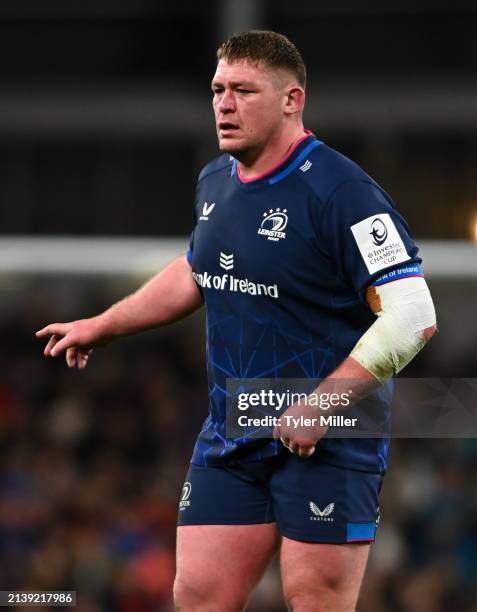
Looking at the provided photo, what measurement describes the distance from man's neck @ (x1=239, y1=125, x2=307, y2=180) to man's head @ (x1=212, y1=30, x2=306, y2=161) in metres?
0.03

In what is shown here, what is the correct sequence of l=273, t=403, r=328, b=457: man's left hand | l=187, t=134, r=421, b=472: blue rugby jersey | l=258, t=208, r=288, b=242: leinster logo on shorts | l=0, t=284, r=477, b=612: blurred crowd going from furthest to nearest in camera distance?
1. l=0, t=284, r=477, b=612: blurred crowd
2. l=258, t=208, r=288, b=242: leinster logo on shorts
3. l=187, t=134, r=421, b=472: blue rugby jersey
4. l=273, t=403, r=328, b=457: man's left hand

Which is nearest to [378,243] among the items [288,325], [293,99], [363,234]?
[363,234]

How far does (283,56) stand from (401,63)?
277 inches

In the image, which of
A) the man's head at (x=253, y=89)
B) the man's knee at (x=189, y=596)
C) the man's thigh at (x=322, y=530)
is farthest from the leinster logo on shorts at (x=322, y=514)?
the man's head at (x=253, y=89)

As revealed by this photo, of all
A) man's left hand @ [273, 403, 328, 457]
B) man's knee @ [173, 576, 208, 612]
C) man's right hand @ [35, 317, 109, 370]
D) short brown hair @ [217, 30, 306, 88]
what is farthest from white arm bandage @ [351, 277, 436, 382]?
man's right hand @ [35, 317, 109, 370]

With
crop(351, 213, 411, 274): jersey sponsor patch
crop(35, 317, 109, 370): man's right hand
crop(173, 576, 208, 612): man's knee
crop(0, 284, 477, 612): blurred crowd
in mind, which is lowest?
crop(0, 284, 477, 612): blurred crowd

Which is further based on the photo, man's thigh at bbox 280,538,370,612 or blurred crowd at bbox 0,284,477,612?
blurred crowd at bbox 0,284,477,612

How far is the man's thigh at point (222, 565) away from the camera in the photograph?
13.8 feet

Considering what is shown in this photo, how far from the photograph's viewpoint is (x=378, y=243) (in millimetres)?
4016

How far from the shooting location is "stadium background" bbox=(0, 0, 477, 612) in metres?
9.55

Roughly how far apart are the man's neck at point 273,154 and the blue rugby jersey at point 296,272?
0.02 metres

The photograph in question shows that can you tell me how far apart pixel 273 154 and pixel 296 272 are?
1.25ft

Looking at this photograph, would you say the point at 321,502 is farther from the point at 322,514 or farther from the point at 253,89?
the point at 253,89

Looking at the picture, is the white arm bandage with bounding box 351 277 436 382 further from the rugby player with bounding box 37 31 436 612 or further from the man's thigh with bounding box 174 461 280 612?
the man's thigh with bounding box 174 461 280 612
